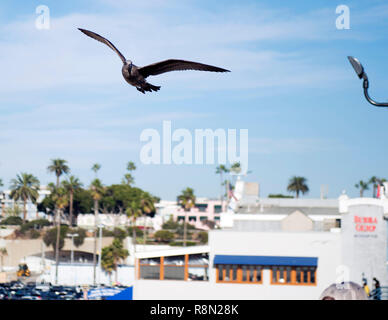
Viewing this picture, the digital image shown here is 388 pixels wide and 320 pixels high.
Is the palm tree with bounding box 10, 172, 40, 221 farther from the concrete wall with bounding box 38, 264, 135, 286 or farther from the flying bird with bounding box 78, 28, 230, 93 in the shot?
the flying bird with bounding box 78, 28, 230, 93

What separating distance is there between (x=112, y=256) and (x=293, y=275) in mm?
58078

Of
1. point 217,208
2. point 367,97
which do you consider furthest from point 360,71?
point 217,208

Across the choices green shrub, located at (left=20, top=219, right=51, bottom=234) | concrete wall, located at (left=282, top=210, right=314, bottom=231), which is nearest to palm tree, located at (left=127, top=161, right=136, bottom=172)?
green shrub, located at (left=20, top=219, right=51, bottom=234)

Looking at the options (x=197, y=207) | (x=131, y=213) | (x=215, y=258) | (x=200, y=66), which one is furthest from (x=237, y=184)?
(x=197, y=207)

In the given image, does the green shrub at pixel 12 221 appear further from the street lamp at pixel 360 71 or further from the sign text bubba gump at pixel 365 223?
the street lamp at pixel 360 71

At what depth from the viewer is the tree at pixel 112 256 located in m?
96.2

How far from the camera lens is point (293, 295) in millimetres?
40562

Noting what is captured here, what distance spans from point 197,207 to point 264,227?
123481mm

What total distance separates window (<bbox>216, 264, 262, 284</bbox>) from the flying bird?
3520 cm

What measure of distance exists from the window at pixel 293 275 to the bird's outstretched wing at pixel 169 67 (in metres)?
35.7

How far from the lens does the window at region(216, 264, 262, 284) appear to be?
4184 cm

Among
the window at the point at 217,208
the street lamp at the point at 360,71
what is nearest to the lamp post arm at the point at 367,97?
the street lamp at the point at 360,71

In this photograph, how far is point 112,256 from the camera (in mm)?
96875
